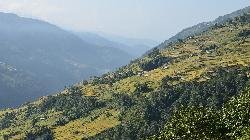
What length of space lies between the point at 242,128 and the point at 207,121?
6.42 m

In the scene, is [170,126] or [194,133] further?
[170,126]

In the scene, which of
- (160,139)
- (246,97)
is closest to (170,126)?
(160,139)

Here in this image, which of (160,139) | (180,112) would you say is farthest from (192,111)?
(160,139)

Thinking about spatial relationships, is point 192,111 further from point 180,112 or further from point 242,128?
point 242,128

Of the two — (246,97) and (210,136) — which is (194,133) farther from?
(246,97)

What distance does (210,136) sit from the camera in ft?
300

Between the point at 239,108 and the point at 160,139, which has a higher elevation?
the point at 239,108

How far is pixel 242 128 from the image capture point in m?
91.4

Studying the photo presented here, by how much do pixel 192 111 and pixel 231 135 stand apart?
27.7ft

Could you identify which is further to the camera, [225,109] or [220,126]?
[225,109]

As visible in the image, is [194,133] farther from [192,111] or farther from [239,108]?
[239,108]

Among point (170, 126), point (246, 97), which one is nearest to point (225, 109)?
point (246, 97)

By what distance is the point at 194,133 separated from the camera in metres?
92.4

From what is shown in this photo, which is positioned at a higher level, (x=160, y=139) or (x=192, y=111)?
(x=192, y=111)
